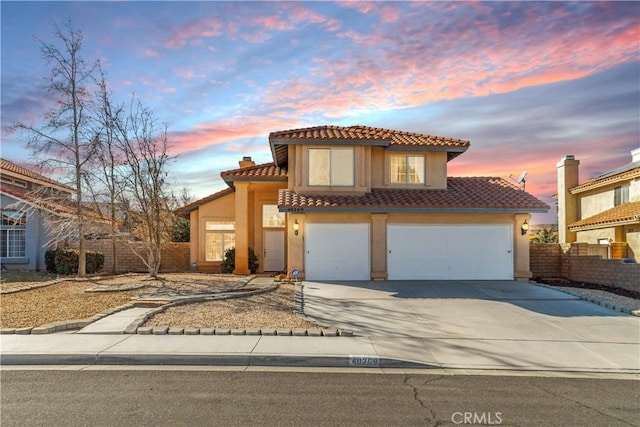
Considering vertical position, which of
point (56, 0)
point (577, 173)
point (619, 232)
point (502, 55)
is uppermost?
point (56, 0)

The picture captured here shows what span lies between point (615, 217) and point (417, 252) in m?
12.5

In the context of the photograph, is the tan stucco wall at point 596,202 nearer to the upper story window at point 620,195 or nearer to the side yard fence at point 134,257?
the upper story window at point 620,195

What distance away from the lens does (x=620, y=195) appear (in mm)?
23969

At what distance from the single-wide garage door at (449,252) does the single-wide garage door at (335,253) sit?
42.2 inches

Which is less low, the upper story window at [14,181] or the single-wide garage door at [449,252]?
the upper story window at [14,181]

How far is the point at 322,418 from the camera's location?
4.96 m

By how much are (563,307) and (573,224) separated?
16.8 metres

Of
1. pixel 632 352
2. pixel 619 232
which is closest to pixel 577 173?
pixel 619 232

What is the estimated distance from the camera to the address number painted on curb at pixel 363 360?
713 cm

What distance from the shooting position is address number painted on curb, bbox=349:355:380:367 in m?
7.13

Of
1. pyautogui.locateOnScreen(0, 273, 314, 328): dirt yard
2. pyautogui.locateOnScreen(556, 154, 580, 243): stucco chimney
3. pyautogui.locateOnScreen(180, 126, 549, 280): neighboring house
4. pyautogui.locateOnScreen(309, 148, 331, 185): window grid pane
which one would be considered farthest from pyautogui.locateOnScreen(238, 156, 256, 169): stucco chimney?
pyautogui.locateOnScreen(556, 154, 580, 243): stucco chimney

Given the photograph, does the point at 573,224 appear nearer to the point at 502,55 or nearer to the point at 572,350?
the point at 502,55

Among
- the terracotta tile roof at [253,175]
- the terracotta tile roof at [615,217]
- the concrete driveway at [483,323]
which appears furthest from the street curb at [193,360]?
the terracotta tile roof at [615,217]
